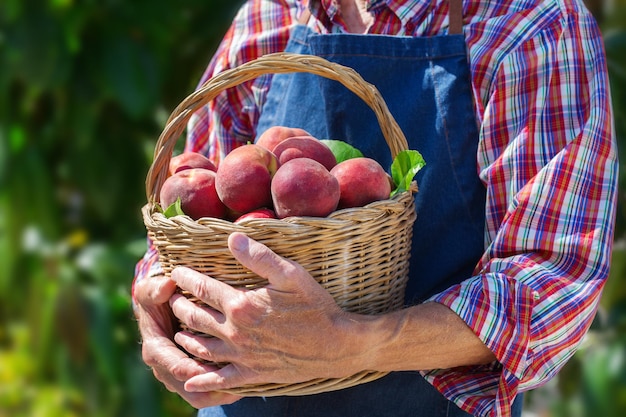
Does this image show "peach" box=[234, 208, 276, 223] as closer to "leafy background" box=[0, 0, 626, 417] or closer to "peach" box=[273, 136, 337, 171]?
"peach" box=[273, 136, 337, 171]

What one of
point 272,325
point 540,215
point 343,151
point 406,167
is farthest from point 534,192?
point 272,325

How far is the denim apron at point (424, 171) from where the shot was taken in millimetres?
1108

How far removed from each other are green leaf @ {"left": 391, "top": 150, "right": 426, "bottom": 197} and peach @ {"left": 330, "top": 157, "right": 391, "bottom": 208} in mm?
32

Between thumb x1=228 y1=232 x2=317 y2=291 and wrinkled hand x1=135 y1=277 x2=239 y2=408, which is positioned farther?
wrinkled hand x1=135 y1=277 x2=239 y2=408

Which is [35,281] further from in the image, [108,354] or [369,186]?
[369,186]

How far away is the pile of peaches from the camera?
3.01 feet

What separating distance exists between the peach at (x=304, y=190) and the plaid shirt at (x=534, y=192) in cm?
21

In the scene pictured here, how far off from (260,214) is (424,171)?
312 millimetres

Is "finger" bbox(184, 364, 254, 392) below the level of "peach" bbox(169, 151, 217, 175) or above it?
below

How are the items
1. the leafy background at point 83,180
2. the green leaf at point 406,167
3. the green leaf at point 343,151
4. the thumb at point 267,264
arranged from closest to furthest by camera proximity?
the thumb at point 267,264 < the green leaf at point 406,167 < the green leaf at point 343,151 < the leafy background at point 83,180

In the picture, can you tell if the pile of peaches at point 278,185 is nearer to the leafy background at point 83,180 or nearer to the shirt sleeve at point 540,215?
the shirt sleeve at point 540,215

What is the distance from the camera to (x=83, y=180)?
2.47 metres

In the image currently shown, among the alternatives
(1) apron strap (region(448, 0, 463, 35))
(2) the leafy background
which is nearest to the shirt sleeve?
(1) apron strap (region(448, 0, 463, 35))

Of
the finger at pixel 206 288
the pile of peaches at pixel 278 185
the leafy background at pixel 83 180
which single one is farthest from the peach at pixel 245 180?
the leafy background at pixel 83 180
